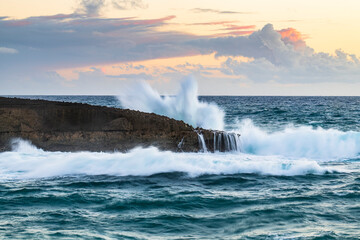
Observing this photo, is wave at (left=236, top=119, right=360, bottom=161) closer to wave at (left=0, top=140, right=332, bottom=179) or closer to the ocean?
the ocean

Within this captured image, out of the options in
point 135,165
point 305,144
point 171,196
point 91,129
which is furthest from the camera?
point 305,144

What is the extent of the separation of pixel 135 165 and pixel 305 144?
322 inches

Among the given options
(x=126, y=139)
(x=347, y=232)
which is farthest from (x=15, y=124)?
(x=347, y=232)

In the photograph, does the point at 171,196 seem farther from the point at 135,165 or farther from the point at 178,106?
the point at 178,106

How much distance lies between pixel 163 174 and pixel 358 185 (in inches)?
194

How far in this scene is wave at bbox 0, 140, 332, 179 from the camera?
1165 cm

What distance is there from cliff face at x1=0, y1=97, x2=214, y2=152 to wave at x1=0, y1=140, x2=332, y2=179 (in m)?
0.89

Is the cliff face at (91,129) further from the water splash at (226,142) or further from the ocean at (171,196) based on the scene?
the ocean at (171,196)

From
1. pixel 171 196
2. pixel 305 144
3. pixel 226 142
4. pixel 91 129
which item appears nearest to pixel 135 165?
pixel 91 129

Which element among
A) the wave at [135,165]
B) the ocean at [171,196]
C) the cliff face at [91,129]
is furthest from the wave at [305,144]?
the wave at [135,165]

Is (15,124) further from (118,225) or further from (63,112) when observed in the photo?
(118,225)

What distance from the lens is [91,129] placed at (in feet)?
48.0

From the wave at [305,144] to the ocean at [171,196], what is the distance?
1095 mm

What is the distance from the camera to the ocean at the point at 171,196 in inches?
271
